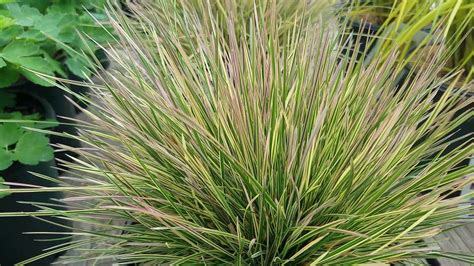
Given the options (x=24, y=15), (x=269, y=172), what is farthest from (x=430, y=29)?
(x=24, y=15)

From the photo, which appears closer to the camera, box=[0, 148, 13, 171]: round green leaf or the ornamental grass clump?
the ornamental grass clump

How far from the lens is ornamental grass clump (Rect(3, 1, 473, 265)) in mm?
520

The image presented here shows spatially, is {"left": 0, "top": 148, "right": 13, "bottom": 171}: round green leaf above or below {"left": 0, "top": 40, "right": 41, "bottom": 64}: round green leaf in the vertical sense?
below

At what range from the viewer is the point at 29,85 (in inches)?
40.3

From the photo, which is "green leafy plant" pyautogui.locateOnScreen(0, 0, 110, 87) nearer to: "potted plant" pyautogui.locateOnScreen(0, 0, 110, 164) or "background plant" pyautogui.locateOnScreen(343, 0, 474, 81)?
"potted plant" pyautogui.locateOnScreen(0, 0, 110, 164)

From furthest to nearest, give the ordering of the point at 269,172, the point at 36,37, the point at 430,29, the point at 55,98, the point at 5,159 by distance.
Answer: the point at 430,29 < the point at 55,98 < the point at 36,37 < the point at 5,159 < the point at 269,172

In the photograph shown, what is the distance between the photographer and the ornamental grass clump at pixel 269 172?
20.5 inches

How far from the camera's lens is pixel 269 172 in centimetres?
55

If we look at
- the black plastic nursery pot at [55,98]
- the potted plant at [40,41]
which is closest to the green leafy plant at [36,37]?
the potted plant at [40,41]

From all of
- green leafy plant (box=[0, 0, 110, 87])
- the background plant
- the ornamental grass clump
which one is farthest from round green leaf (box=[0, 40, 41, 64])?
the background plant

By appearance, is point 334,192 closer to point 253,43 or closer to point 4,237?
point 253,43

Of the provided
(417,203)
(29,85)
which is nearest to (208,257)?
(417,203)

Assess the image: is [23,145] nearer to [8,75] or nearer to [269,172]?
[8,75]

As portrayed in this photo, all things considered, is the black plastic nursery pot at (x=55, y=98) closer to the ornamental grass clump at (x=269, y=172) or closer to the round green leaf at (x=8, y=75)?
the round green leaf at (x=8, y=75)
